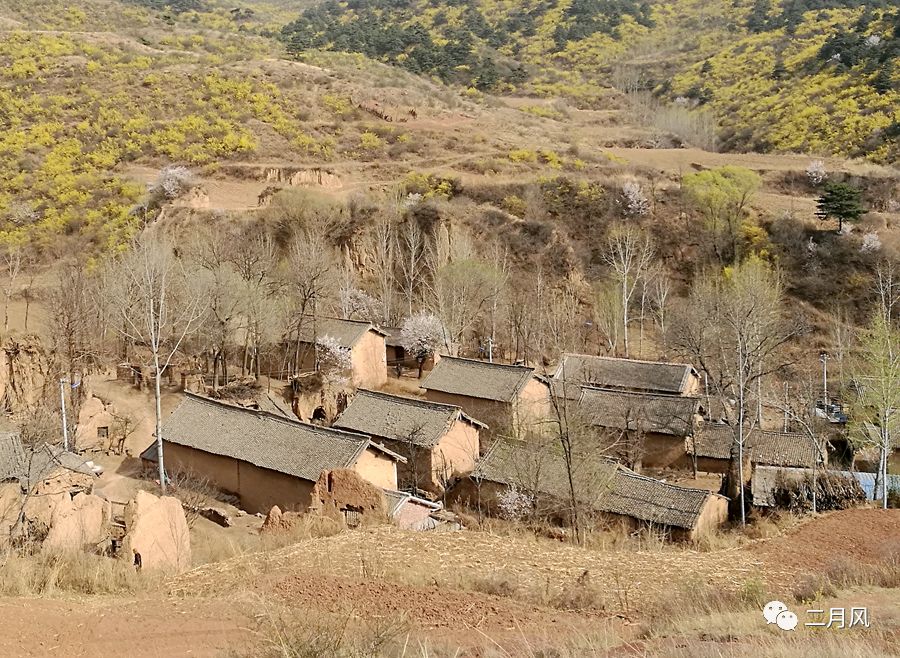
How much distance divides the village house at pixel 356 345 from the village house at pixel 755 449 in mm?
12755

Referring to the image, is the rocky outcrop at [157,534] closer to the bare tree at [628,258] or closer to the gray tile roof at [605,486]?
the gray tile roof at [605,486]

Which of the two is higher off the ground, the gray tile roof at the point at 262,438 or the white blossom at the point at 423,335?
the white blossom at the point at 423,335

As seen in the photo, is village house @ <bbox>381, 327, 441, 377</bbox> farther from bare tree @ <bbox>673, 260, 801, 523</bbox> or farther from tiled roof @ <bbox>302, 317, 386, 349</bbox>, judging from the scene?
bare tree @ <bbox>673, 260, 801, 523</bbox>

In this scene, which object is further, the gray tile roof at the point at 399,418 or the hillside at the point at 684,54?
the hillside at the point at 684,54

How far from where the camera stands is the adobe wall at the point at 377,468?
729 inches

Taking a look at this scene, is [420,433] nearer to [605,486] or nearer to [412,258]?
[605,486]

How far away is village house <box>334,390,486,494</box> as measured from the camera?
21031 millimetres

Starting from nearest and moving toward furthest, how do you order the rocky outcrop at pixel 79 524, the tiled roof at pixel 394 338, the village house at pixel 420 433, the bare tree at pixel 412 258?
the rocky outcrop at pixel 79 524, the village house at pixel 420 433, the tiled roof at pixel 394 338, the bare tree at pixel 412 258

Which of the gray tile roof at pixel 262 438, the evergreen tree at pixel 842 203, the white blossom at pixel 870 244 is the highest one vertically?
the evergreen tree at pixel 842 203

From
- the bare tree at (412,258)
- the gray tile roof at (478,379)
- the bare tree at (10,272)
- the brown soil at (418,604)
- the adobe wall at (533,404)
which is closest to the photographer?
the brown soil at (418,604)

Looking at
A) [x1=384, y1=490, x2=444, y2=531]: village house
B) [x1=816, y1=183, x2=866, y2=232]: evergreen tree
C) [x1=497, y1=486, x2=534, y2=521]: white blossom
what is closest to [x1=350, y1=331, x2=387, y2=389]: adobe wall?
[x1=497, y1=486, x2=534, y2=521]: white blossom

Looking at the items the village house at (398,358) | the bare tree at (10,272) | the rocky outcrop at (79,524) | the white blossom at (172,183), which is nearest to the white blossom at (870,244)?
the village house at (398,358)

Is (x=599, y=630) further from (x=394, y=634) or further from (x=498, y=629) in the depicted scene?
(x=394, y=634)

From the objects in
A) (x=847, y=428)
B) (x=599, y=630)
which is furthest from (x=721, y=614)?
(x=847, y=428)
